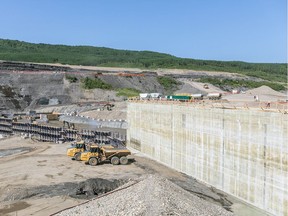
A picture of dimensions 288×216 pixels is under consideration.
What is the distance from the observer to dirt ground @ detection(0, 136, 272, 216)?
79.4ft

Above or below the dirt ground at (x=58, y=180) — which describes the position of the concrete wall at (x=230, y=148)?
above

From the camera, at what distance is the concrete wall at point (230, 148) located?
2216cm

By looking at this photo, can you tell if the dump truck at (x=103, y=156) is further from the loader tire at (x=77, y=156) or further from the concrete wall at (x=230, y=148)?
the concrete wall at (x=230, y=148)

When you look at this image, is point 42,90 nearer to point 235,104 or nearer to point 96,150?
point 96,150

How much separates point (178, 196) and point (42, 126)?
32700 mm

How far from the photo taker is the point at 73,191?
85.8 feet

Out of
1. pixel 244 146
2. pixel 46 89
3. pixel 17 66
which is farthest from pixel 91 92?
pixel 244 146

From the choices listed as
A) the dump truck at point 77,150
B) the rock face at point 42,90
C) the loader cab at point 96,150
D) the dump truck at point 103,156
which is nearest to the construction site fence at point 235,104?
the dump truck at point 103,156

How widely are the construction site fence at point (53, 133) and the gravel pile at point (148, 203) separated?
877 inches

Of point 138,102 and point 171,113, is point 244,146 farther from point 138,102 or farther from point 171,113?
point 138,102

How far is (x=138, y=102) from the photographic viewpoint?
43.3m

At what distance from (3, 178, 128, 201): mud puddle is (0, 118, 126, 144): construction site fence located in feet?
54.8

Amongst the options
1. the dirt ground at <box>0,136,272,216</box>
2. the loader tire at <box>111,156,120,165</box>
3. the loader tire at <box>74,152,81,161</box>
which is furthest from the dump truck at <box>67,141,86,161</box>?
the loader tire at <box>111,156,120,165</box>

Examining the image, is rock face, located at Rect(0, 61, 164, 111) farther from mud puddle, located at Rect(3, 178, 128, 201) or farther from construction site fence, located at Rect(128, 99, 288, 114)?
mud puddle, located at Rect(3, 178, 128, 201)
